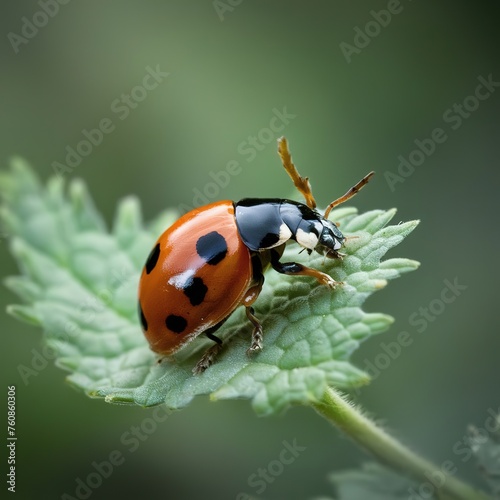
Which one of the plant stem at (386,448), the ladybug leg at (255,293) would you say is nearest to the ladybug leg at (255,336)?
the ladybug leg at (255,293)

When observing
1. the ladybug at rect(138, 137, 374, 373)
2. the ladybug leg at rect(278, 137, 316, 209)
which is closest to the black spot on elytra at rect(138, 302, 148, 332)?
the ladybug at rect(138, 137, 374, 373)

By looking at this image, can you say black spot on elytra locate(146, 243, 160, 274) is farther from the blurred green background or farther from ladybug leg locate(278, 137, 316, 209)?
the blurred green background

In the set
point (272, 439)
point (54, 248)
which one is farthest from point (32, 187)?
point (272, 439)

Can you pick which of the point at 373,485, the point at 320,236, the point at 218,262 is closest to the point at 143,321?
the point at 218,262

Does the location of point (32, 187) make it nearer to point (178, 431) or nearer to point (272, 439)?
point (178, 431)

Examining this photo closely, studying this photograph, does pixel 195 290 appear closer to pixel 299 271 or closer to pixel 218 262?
pixel 218 262

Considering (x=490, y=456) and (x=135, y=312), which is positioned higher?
(x=490, y=456)

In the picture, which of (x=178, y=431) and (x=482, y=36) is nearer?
(x=178, y=431)
